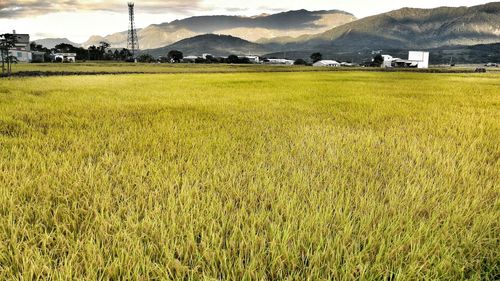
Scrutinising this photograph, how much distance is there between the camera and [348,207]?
2406 millimetres

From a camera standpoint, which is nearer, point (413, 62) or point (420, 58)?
point (413, 62)

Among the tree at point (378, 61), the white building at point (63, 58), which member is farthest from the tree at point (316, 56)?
the white building at point (63, 58)

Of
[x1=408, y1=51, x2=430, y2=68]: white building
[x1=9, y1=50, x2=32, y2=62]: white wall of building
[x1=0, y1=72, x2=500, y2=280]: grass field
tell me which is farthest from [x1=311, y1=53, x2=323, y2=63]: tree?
[x1=0, y1=72, x2=500, y2=280]: grass field

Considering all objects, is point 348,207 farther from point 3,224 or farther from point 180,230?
point 3,224

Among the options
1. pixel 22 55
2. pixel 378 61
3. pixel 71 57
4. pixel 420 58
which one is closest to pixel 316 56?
pixel 378 61

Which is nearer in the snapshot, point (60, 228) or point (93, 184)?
point (60, 228)

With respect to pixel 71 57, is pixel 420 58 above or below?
above

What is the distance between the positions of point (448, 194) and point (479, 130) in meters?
3.87

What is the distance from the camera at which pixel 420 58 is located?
117500 mm

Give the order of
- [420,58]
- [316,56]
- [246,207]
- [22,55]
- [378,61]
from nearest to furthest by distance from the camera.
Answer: [246,207]
[22,55]
[378,61]
[420,58]
[316,56]

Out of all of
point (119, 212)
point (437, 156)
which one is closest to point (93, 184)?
point (119, 212)

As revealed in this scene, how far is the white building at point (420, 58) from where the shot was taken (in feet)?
369

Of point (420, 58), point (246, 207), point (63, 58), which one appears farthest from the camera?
point (420, 58)

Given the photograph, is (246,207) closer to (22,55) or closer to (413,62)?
(22,55)
